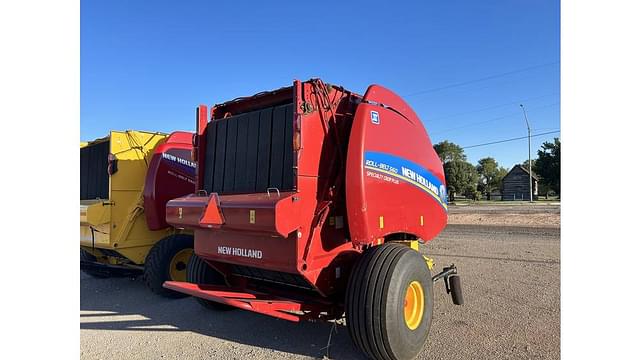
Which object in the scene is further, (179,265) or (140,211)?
(140,211)

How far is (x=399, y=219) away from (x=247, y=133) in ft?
6.05

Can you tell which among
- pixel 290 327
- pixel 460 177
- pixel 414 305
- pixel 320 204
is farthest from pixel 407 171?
pixel 460 177

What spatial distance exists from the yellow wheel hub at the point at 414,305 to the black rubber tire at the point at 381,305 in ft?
0.43

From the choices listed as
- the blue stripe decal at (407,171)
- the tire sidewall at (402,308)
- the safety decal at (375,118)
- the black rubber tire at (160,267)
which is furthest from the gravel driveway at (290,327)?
the safety decal at (375,118)

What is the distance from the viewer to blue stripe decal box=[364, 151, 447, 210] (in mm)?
4211

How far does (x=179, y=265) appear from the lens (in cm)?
694

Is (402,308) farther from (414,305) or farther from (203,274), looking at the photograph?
(203,274)

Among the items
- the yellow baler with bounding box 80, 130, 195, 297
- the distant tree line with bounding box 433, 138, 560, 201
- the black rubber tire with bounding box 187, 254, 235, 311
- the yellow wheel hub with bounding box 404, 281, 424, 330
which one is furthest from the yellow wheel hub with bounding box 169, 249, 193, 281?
the distant tree line with bounding box 433, 138, 560, 201

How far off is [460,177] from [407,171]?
5017cm

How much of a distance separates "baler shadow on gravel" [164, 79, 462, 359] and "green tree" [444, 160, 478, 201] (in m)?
48.3

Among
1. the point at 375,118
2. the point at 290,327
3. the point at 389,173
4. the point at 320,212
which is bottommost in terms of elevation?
the point at 290,327

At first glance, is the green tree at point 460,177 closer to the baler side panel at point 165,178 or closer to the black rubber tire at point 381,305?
the baler side panel at point 165,178

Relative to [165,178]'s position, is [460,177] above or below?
above

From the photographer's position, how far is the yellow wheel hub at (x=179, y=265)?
6.77 metres
